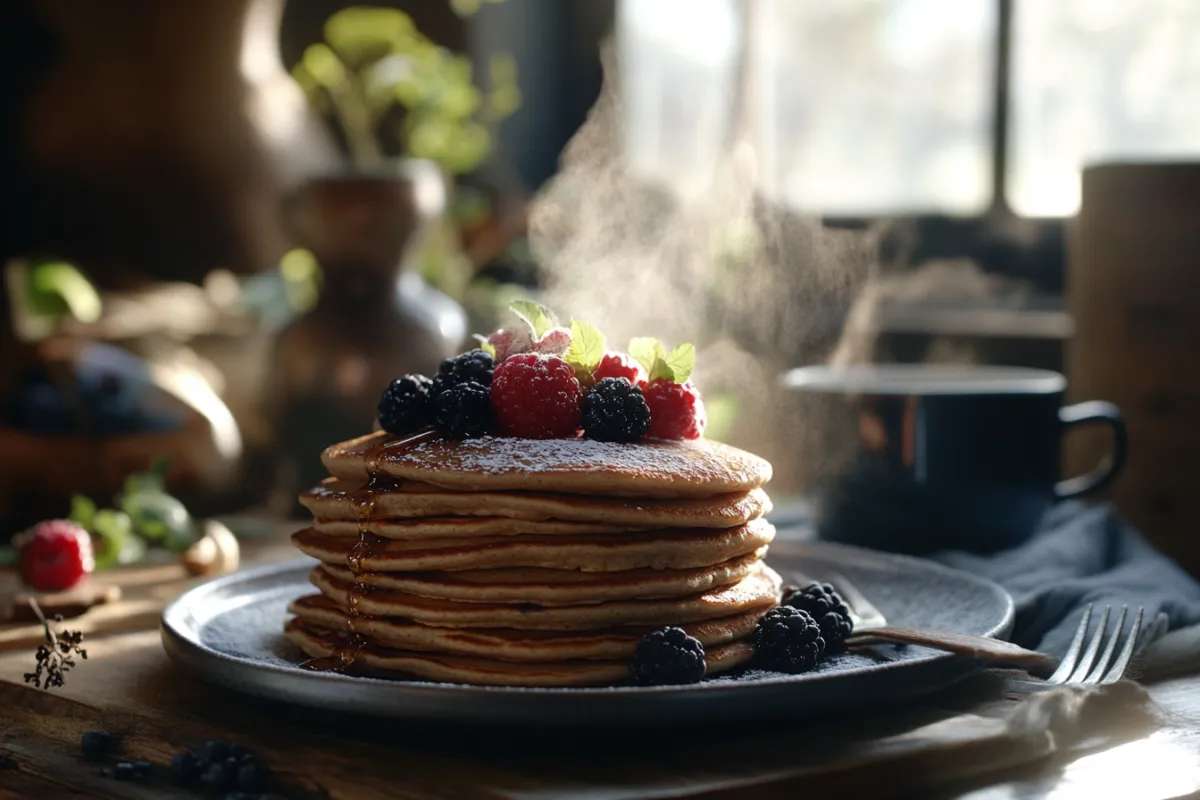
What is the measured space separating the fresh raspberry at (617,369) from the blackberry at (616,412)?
0.05 m

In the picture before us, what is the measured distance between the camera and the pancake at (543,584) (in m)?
1.03

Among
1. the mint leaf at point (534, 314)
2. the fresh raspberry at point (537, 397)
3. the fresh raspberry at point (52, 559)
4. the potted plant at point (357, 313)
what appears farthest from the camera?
the potted plant at point (357, 313)

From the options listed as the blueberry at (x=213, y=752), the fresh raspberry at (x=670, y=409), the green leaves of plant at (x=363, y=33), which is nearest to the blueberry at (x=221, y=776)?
the blueberry at (x=213, y=752)

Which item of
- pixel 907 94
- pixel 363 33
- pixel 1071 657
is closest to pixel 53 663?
pixel 1071 657

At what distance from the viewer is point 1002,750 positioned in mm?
891

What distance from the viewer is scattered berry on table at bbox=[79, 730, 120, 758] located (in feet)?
3.17

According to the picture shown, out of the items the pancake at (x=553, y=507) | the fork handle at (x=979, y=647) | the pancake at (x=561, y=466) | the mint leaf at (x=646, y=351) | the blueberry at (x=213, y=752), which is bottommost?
the blueberry at (x=213, y=752)

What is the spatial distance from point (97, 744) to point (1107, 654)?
29.5 inches

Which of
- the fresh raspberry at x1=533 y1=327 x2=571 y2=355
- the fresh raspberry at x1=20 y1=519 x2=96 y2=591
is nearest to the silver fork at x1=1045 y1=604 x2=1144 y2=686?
the fresh raspberry at x1=533 y1=327 x2=571 y2=355

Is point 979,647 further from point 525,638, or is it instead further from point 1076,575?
point 1076,575

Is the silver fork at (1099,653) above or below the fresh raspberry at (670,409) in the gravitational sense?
below

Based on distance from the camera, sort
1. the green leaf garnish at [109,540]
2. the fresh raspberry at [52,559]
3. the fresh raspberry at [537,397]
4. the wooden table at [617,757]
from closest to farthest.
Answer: the wooden table at [617,757] < the fresh raspberry at [537,397] < the fresh raspberry at [52,559] < the green leaf garnish at [109,540]

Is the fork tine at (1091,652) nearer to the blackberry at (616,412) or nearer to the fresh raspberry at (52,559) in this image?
the blackberry at (616,412)

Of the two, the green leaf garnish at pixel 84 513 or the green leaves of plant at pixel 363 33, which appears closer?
the green leaf garnish at pixel 84 513
